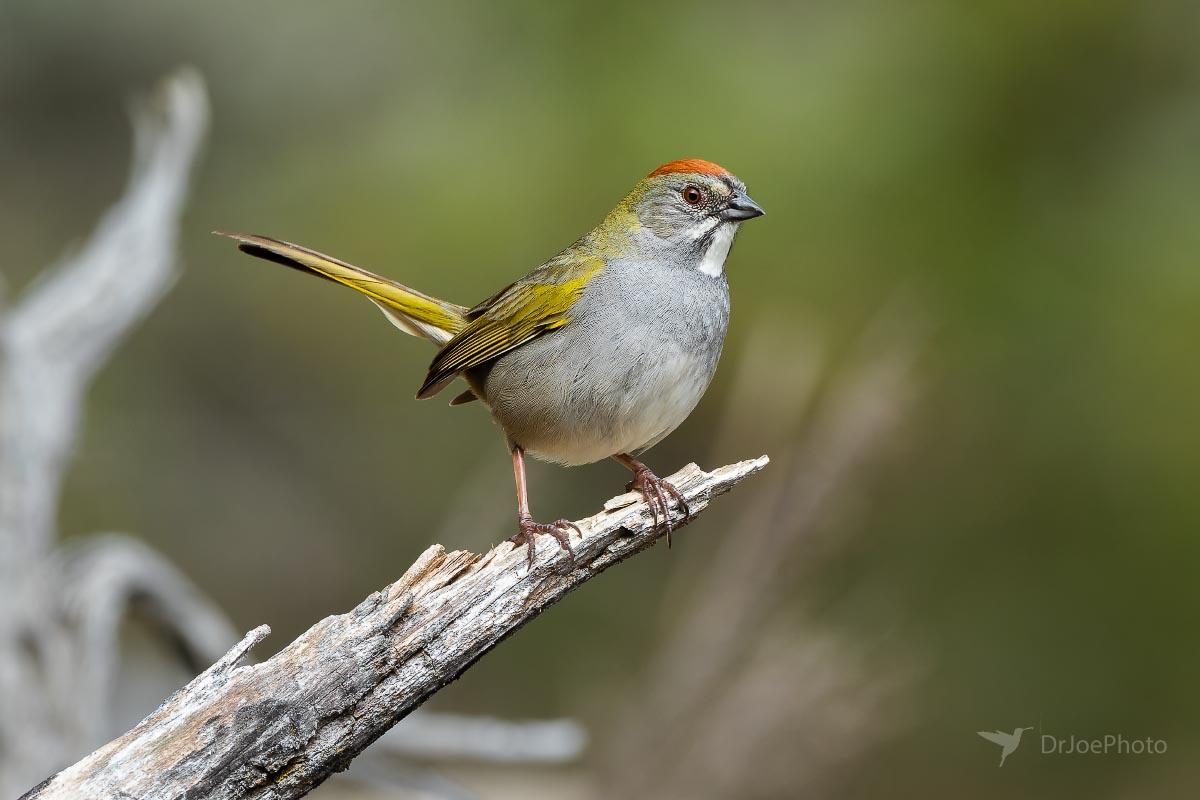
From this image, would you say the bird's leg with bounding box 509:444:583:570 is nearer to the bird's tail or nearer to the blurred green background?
the bird's tail

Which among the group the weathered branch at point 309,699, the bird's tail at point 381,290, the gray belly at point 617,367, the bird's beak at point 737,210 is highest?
the bird's tail at point 381,290

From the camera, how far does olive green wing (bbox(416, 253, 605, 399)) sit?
12.9 ft

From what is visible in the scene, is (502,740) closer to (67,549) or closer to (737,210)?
(67,549)

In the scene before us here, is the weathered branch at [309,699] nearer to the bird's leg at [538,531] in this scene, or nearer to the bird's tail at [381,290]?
the bird's leg at [538,531]

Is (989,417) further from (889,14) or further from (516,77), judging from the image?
(516,77)

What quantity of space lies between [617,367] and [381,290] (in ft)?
3.25

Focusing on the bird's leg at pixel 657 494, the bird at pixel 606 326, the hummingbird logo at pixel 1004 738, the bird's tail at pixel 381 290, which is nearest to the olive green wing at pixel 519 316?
the bird at pixel 606 326

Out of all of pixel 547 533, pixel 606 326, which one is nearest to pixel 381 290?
pixel 606 326

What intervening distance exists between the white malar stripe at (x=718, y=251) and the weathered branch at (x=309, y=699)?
1.56m

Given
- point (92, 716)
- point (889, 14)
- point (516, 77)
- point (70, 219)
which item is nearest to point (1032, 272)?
point (889, 14)

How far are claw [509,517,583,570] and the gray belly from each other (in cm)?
58

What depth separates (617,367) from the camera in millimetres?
3656

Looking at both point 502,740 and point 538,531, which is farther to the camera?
point 502,740

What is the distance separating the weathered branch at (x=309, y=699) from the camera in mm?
2486
